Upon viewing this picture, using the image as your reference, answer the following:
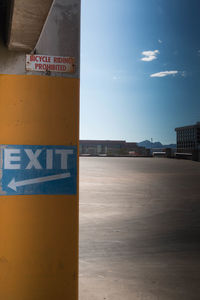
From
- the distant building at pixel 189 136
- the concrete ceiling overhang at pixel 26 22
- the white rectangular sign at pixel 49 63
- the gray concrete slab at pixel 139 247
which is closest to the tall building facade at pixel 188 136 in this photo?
the distant building at pixel 189 136

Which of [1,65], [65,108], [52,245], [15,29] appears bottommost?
[52,245]

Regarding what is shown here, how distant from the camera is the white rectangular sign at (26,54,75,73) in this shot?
106 inches

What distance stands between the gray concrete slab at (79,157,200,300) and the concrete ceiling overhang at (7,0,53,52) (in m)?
2.72

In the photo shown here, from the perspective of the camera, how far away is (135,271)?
3840 millimetres

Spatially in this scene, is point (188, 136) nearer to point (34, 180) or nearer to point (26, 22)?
point (34, 180)

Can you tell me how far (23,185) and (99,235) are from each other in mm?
3050

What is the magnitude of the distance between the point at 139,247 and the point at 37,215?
105 inches

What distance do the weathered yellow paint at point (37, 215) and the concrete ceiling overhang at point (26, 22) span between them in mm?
303

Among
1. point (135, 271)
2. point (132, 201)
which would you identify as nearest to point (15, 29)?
point (135, 271)

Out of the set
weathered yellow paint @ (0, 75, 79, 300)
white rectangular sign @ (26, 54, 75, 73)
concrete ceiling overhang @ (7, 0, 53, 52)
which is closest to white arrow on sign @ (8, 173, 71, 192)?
weathered yellow paint @ (0, 75, 79, 300)

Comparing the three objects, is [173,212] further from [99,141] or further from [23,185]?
[99,141]

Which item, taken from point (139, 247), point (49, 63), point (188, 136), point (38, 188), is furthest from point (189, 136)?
point (38, 188)

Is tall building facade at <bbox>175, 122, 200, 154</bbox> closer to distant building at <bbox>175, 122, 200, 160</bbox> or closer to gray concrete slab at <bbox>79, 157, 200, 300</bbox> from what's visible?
distant building at <bbox>175, 122, 200, 160</bbox>

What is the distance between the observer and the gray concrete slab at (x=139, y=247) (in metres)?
3.38
